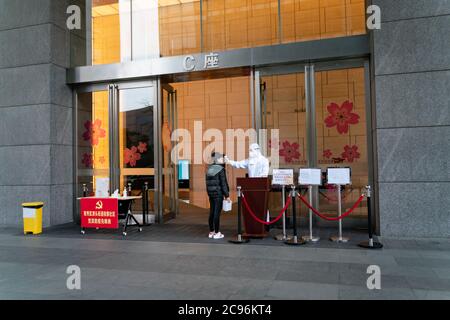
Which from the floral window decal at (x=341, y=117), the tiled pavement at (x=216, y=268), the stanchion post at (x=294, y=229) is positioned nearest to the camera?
the tiled pavement at (x=216, y=268)

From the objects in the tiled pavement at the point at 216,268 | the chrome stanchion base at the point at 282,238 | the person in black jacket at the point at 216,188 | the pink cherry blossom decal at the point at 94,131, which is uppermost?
the pink cherry blossom decal at the point at 94,131

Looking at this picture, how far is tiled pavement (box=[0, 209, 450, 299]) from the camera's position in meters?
4.60

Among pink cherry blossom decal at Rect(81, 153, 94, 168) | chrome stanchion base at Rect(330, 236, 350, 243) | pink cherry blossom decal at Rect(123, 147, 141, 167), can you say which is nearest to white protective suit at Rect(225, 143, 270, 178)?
chrome stanchion base at Rect(330, 236, 350, 243)

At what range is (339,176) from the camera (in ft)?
25.0

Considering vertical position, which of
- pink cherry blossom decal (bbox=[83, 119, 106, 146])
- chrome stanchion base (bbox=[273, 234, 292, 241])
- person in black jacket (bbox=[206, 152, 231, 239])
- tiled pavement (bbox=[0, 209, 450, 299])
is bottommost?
tiled pavement (bbox=[0, 209, 450, 299])

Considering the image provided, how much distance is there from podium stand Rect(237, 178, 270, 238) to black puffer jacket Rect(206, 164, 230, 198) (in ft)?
1.31

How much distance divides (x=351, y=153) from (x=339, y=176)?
5.32 ft

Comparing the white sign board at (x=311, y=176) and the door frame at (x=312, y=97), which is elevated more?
the door frame at (x=312, y=97)

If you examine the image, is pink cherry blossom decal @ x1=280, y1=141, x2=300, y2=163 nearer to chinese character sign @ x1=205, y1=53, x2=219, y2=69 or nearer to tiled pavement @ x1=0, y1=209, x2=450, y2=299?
tiled pavement @ x1=0, y1=209, x2=450, y2=299

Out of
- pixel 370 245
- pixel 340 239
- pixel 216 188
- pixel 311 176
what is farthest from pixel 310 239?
pixel 216 188

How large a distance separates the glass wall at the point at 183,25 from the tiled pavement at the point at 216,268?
5.81m

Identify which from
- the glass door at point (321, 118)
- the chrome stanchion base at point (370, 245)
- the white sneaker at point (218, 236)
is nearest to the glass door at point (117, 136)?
the white sneaker at point (218, 236)

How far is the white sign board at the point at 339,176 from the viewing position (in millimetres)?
7559

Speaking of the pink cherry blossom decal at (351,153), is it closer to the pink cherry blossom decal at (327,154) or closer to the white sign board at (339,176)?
the pink cherry blossom decal at (327,154)
